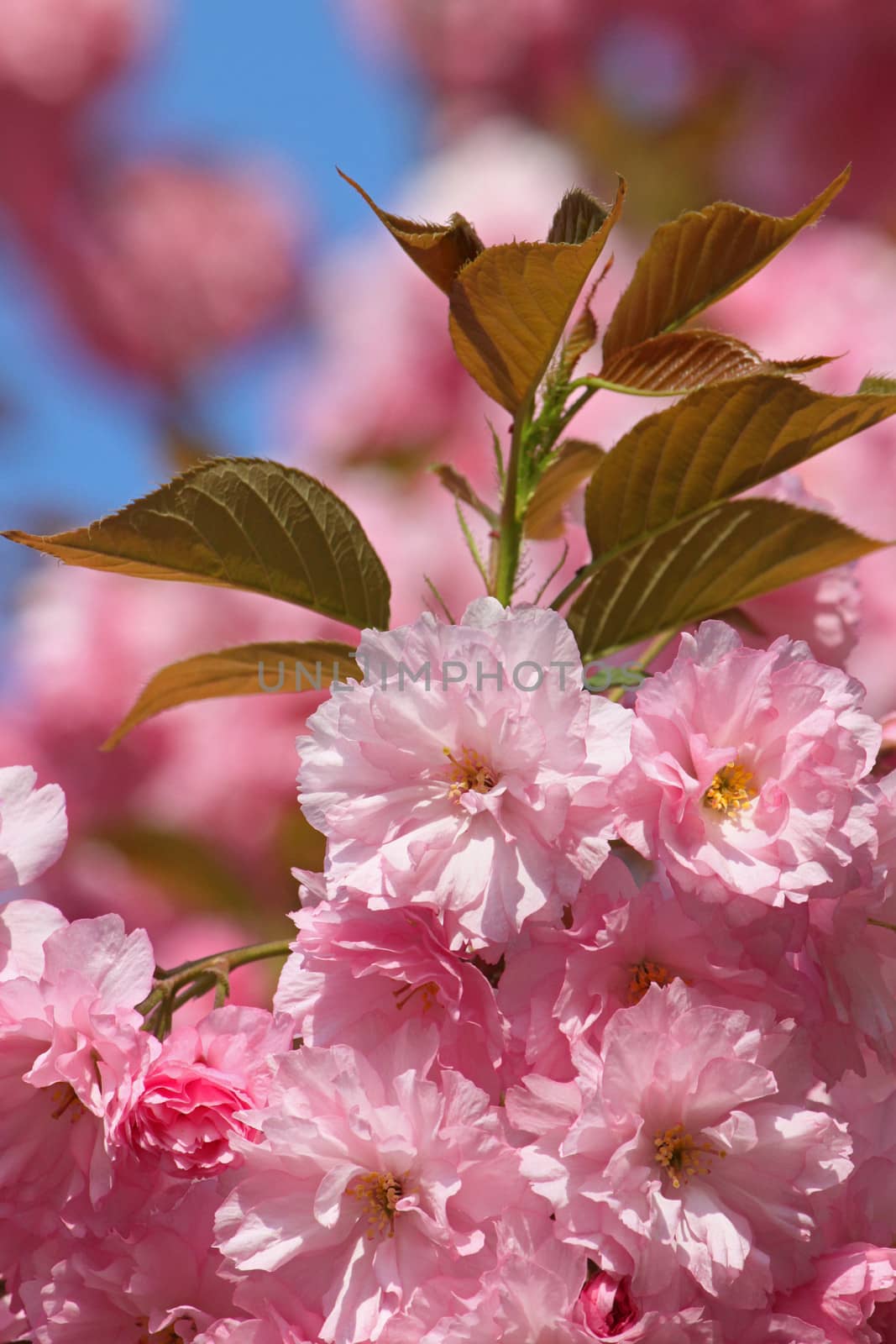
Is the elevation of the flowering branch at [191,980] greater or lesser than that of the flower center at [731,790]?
lesser

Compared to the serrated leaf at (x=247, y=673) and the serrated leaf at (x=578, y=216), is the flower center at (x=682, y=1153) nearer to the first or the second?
the serrated leaf at (x=247, y=673)

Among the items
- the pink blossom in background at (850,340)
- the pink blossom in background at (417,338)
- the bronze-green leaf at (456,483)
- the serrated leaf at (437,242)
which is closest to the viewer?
the serrated leaf at (437,242)

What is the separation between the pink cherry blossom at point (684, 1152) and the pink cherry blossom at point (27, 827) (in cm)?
26

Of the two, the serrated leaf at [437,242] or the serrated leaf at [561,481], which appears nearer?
the serrated leaf at [437,242]

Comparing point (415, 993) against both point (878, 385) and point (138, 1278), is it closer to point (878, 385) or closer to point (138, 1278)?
point (138, 1278)

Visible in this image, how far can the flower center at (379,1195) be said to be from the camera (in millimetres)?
568

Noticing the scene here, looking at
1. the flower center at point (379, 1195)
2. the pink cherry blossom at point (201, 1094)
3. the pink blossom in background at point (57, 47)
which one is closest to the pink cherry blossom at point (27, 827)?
the pink cherry blossom at point (201, 1094)

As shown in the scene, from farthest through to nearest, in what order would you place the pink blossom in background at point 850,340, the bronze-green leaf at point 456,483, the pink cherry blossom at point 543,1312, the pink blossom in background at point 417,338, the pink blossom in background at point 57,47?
the pink blossom in background at point 57,47
the pink blossom in background at point 417,338
the pink blossom in background at point 850,340
the bronze-green leaf at point 456,483
the pink cherry blossom at point 543,1312

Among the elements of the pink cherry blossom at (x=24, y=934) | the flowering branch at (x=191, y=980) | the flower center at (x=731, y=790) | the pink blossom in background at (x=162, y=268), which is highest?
the pink blossom in background at (x=162, y=268)

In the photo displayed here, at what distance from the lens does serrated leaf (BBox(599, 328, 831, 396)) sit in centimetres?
68

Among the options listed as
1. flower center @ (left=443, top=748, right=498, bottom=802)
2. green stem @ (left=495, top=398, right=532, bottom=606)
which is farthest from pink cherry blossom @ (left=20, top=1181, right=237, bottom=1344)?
green stem @ (left=495, top=398, right=532, bottom=606)

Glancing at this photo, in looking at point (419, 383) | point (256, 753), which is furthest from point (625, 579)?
point (419, 383)

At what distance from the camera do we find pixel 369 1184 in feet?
1.87

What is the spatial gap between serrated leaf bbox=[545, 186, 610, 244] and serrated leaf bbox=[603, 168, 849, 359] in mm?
37
